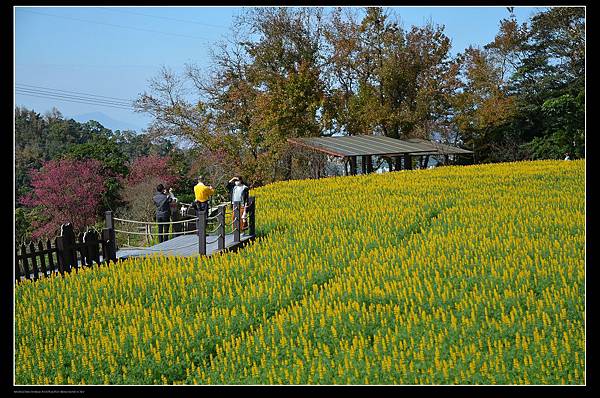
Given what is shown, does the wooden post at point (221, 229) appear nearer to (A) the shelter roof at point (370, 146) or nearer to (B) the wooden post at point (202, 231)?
(B) the wooden post at point (202, 231)

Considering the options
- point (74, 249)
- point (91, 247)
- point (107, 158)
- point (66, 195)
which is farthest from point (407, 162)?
point (74, 249)

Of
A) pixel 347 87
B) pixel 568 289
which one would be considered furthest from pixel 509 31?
pixel 347 87

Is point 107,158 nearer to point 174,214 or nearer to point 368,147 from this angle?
point 174,214

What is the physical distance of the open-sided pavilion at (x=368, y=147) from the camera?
17.2m

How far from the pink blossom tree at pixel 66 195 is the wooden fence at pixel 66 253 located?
308 cm

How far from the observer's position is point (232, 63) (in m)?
20.8

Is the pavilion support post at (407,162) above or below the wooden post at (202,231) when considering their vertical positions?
above

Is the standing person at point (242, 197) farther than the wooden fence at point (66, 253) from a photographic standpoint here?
Yes

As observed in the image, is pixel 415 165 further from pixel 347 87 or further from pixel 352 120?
pixel 347 87

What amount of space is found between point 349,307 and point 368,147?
1177 centimetres

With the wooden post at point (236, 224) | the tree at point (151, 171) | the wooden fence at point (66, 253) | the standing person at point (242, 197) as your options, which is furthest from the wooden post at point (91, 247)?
Result: the tree at point (151, 171)

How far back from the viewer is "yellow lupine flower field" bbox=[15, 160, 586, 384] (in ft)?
17.1

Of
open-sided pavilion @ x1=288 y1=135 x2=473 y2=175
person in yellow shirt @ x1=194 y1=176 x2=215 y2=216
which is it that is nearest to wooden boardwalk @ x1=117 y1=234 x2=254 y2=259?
person in yellow shirt @ x1=194 y1=176 x2=215 y2=216
